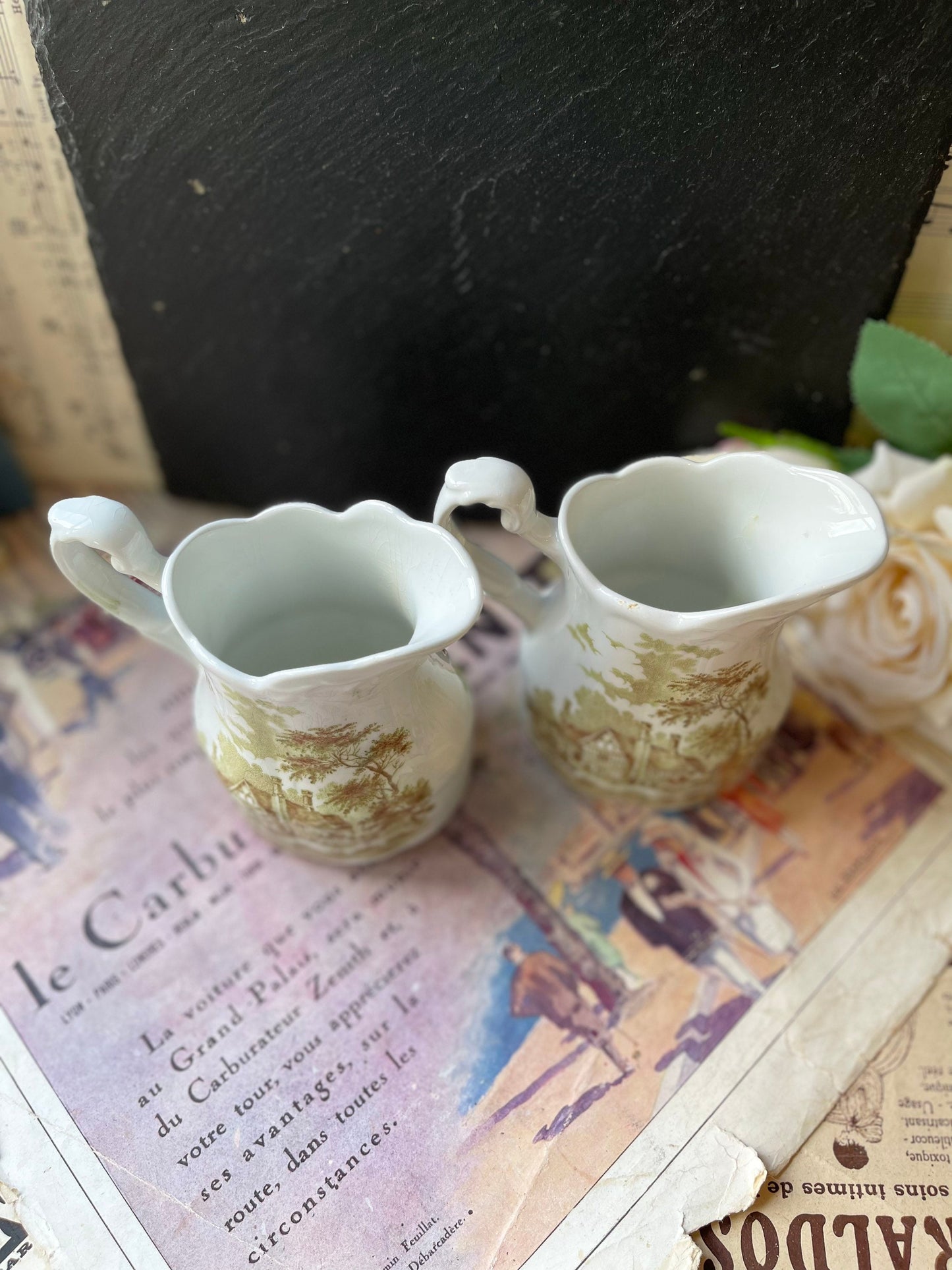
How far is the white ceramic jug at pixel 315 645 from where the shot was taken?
335 mm

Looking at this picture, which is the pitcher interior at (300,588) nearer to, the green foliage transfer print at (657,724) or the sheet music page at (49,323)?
the green foliage transfer print at (657,724)

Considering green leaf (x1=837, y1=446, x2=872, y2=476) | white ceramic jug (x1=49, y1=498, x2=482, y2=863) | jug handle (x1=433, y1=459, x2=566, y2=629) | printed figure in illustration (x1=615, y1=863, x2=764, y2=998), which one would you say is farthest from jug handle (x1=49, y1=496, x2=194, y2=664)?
→ green leaf (x1=837, y1=446, x2=872, y2=476)

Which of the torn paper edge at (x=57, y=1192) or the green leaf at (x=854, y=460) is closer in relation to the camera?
the torn paper edge at (x=57, y=1192)

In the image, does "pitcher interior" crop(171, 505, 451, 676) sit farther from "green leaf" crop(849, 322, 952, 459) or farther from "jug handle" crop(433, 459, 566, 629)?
"green leaf" crop(849, 322, 952, 459)

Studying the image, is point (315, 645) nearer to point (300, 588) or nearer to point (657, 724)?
point (300, 588)

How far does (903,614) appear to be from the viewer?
1.50 feet

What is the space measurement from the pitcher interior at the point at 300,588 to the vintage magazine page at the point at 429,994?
0.36 feet

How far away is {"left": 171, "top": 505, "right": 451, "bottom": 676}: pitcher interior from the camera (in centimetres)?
36

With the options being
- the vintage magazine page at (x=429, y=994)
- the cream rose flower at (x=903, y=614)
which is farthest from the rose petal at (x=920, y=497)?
the vintage magazine page at (x=429, y=994)

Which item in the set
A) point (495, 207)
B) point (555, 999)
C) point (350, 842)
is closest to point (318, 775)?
point (350, 842)

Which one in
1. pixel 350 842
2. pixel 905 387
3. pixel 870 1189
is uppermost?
pixel 905 387

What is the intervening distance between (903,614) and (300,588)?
291mm

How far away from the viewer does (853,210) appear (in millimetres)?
406

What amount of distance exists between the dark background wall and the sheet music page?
0.06ft
